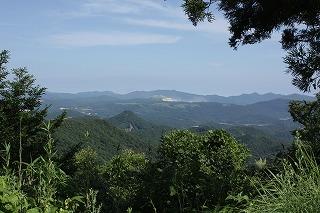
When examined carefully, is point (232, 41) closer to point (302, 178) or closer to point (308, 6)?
point (308, 6)

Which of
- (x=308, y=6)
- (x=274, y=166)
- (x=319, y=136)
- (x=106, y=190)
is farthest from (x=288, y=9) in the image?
(x=106, y=190)

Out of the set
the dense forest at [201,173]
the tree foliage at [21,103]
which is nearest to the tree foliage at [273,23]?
the dense forest at [201,173]

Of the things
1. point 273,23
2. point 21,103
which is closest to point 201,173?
point 273,23

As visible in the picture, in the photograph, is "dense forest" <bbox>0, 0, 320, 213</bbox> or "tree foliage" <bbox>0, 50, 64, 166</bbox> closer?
"dense forest" <bbox>0, 0, 320, 213</bbox>

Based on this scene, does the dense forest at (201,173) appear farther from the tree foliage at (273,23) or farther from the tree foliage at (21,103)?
the tree foliage at (21,103)

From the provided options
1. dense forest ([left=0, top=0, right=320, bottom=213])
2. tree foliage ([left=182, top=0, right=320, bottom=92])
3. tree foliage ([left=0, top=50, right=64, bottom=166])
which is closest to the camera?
dense forest ([left=0, top=0, right=320, bottom=213])

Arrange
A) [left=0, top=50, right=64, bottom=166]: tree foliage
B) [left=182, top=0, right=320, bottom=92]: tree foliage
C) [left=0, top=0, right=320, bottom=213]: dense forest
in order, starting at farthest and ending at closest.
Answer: [left=0, top=50, right=64, bottom=166]: tree foliage, [left=182, top=0, right=320, bottom=92]: tree foliage, [left=0, top=0, right=320, bottom=213]: dense forest

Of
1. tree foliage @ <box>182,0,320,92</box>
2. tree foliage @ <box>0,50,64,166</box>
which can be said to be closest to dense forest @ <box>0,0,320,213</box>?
tree foliage @ <box>182,0,320,92</box>

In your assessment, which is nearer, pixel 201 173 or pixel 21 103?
pixel 201 173

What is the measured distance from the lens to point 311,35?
998 cm

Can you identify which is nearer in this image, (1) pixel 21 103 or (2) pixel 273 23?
(2) pixel 273 23

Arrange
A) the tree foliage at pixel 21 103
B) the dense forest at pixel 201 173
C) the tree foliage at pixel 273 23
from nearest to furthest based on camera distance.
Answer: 1. the dense forest at pixel 201 173
2. the tree foliage at pixel 273 23
3. the tree foliage at pixel 21 103

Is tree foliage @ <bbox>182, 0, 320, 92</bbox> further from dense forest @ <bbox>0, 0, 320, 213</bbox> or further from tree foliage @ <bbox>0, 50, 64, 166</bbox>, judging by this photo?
tree foliage @ <bbox>0, 50, 64, 166</bbox>

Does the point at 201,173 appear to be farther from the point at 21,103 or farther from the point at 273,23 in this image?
the point at 21,103
